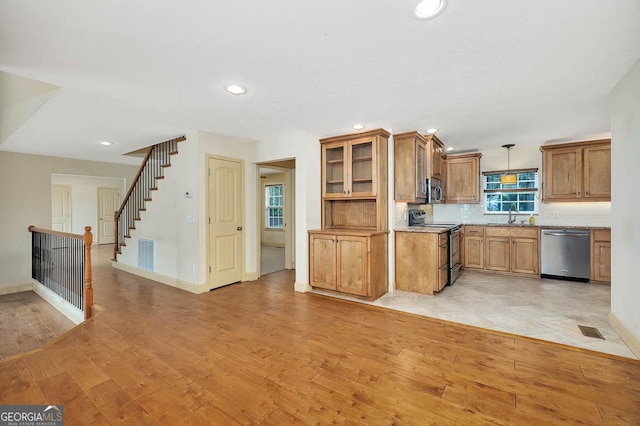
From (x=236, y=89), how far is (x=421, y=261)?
3196mm

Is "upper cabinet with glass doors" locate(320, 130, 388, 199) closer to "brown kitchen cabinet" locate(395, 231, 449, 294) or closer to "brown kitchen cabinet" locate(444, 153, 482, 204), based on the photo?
"brown kitchen cabinet" locate(395, 231, 449, 294)

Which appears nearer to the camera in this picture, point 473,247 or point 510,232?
point 510,232

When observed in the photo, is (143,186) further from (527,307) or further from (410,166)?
(527,307)

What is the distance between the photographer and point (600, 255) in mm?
4578

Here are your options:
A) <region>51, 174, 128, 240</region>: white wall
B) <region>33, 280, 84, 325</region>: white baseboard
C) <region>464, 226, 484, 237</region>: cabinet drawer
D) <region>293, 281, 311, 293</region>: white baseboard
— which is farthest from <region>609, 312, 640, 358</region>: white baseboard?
<region>51, 174, 128, 240</region>: white wall

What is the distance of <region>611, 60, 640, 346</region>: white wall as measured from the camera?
240 centimetres

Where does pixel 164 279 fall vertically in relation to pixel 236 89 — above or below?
below

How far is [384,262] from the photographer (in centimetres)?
423

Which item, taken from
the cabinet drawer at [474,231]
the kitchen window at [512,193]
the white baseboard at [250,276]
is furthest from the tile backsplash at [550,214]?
the white baseboard at [250,276]

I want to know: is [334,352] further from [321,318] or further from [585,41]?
[585,41]

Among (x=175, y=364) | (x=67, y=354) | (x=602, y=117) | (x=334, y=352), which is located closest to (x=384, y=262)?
(x=334, y=352)

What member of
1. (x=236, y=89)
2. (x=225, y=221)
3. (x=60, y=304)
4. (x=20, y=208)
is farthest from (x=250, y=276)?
(x=20, y=208)

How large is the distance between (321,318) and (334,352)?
779 millimetres

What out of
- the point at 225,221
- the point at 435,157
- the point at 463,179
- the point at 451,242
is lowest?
the point at 451,242
